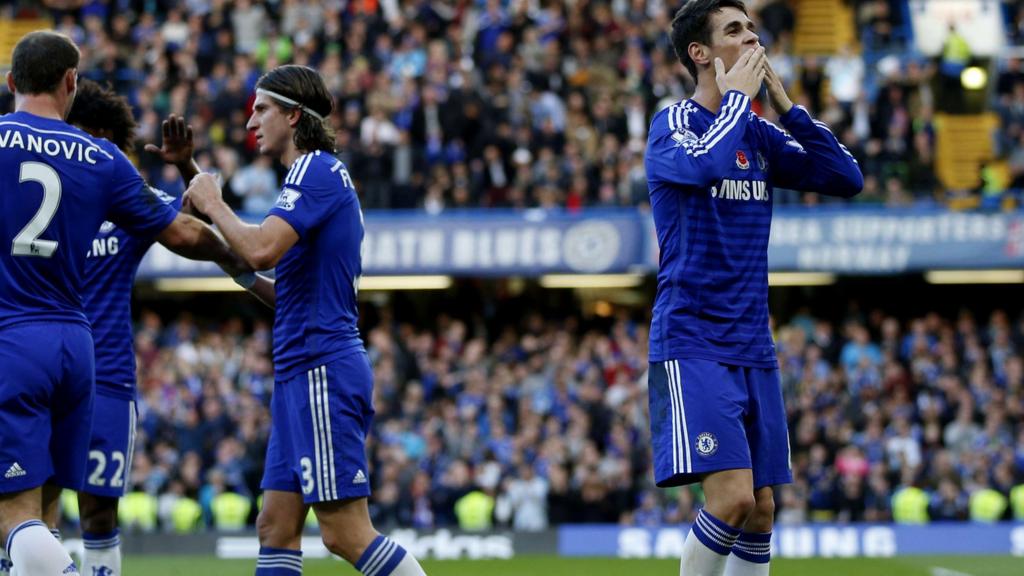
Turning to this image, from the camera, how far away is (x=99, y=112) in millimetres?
8250

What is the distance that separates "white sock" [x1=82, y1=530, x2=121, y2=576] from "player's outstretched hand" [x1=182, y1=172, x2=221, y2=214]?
2.20m

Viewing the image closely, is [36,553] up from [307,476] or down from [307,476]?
down

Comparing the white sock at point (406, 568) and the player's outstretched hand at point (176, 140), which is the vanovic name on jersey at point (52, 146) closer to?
the player's outstretched hand at point (176, 140)

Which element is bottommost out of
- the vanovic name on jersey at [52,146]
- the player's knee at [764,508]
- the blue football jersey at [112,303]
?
the player's knee at [764,508]

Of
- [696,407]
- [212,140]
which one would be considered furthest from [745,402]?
[212,140]

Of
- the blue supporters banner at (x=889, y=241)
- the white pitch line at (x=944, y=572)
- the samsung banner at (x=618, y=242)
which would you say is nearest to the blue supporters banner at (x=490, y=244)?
the samsung banner at (x=618, y=242)

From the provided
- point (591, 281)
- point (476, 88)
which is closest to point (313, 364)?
point (591, 281)

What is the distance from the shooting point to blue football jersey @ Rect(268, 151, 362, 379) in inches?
268

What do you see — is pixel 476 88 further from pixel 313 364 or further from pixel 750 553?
pixel 313 364

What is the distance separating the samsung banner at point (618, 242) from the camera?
22578 millimetres

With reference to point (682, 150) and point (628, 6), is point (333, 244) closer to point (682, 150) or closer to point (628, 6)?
point (682, 150)

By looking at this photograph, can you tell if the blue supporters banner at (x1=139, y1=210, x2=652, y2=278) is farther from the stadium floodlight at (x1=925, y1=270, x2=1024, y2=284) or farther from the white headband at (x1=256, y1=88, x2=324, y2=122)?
the white headband at (x1=256, y1=88, x2=324, y2=122)

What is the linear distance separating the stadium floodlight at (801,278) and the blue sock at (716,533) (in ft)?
55.0

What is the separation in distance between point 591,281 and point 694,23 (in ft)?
55.9
